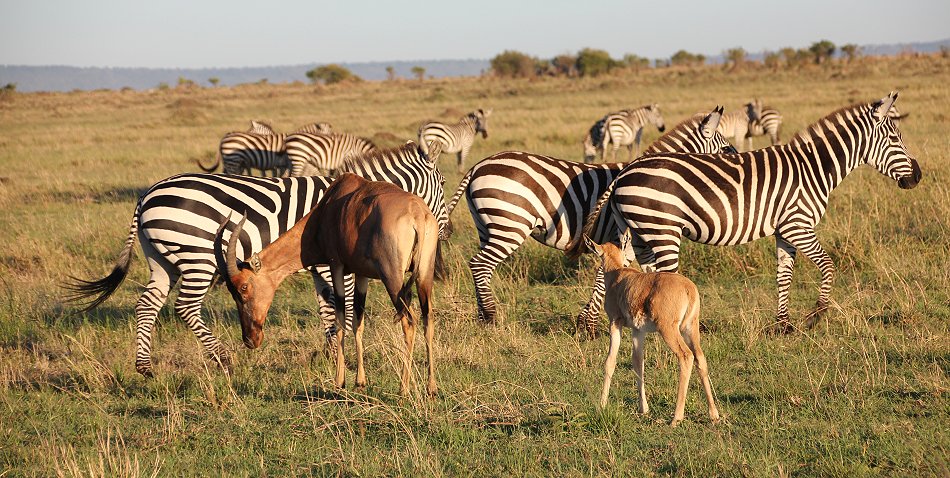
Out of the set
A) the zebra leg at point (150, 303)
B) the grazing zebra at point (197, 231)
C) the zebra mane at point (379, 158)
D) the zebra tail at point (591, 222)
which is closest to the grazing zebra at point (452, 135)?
the zebra mane at point (379, 158)

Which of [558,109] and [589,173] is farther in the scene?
[558,109]

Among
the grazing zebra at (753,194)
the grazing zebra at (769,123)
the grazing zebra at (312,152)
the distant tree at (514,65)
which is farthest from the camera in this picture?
the distant tree at (514,65)

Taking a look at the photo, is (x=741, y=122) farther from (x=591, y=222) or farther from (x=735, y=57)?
(x=735, y=57)

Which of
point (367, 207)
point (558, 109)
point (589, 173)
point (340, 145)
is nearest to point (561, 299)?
point (589, 173)

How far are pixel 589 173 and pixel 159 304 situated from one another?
3818mm

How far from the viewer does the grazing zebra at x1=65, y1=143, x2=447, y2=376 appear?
650 centimetres

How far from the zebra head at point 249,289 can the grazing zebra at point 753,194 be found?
9.61 feet

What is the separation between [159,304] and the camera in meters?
6.73

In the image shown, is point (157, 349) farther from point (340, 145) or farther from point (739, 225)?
point (340, 145)

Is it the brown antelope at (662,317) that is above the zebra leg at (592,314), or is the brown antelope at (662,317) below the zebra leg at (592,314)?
above

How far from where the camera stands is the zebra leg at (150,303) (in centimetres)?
655

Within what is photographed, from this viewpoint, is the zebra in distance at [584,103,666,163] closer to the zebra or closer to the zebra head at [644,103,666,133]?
the zebra head at [644,103,666,133]

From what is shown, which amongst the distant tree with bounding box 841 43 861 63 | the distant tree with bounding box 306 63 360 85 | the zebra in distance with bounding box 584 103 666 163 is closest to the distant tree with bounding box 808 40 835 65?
the distant tree with bounding box 841 43 861 63

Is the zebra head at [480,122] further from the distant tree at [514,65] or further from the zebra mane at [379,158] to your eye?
the distant tree at [514,65]
